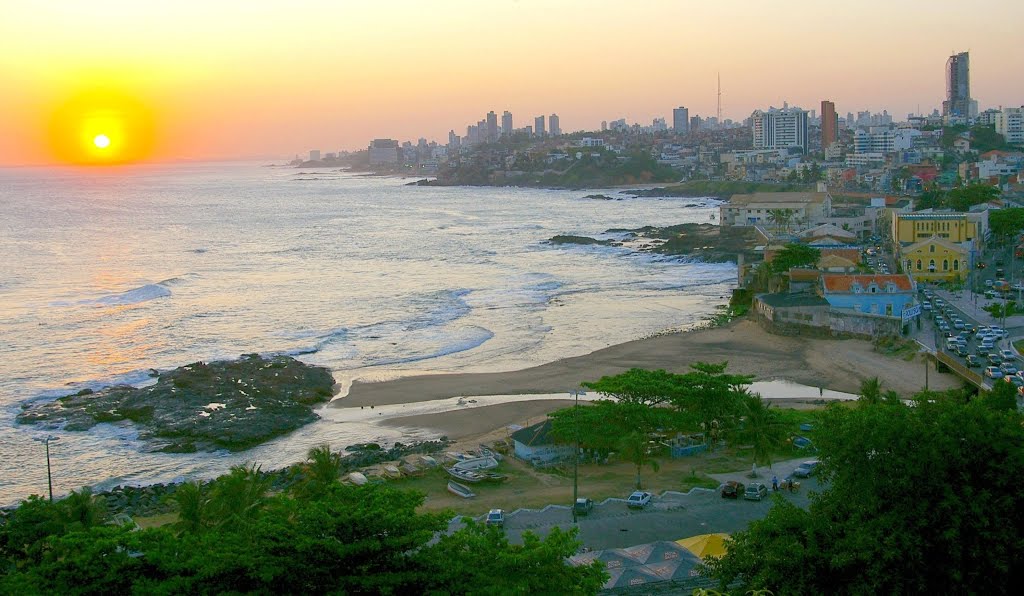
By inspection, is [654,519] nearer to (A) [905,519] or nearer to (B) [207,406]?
(A) [905,519]

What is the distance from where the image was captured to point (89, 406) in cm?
2041

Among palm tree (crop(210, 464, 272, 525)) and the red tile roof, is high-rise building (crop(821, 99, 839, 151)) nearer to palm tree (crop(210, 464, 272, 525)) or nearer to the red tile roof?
the red tile roof

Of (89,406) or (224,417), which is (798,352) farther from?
(89,406)

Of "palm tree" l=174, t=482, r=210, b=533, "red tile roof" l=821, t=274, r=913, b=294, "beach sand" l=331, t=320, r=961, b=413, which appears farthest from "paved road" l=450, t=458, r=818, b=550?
"red tile roof" l=821, t=274, r=913, b=294

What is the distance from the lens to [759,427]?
1552 cm

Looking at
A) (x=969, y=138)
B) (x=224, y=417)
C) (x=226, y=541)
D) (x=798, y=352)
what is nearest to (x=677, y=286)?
(x=798, y=352)

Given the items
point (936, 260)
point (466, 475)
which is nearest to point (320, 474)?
point (466, 475)

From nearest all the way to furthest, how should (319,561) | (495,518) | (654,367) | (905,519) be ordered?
(319,561) < (905,519) < (495,518) < (654,367)

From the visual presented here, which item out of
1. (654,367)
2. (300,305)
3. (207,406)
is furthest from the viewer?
(300,305)

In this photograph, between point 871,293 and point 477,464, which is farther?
point 871,293

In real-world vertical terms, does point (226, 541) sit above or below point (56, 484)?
above

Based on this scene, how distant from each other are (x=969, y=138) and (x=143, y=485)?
9011 cm

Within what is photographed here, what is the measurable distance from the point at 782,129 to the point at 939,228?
4158 inches

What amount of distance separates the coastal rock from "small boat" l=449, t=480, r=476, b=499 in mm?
5287
